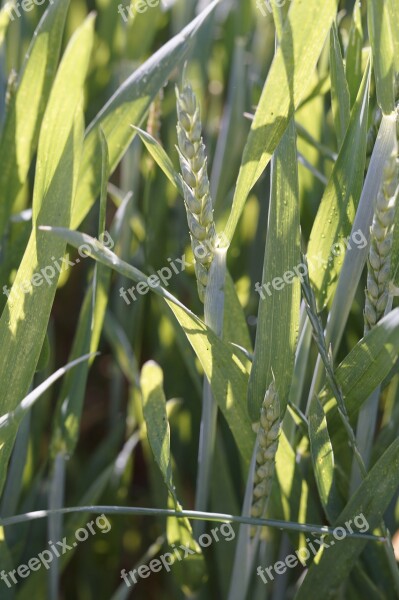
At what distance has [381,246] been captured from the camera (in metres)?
0.49

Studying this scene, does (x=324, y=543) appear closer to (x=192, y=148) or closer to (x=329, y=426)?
(x=329, y=426)

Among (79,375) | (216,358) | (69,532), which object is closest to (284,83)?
(216,358)

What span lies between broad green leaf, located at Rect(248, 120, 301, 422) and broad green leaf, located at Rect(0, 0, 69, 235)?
0.90 ft

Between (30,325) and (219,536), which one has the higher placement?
(30,325)

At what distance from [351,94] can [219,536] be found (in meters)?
0.43

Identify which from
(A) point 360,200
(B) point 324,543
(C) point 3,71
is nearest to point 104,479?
(B) point 324,543

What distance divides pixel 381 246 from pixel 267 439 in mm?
158

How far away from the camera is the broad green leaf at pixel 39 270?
56cm

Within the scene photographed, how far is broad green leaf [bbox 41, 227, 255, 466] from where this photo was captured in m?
0.50

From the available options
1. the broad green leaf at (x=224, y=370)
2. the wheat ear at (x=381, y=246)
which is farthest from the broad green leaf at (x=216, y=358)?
the wheat ear at (x=381, y=246)

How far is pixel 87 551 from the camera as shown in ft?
2.84
